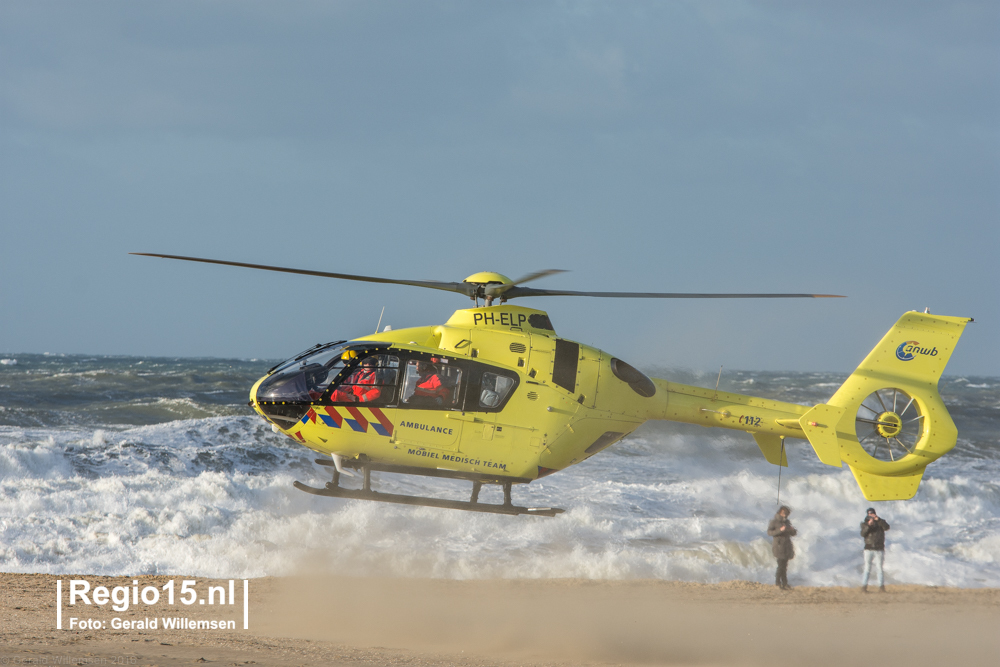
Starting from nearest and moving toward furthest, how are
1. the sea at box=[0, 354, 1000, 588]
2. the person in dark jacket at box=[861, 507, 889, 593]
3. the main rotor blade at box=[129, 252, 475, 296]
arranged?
1. the main rotor blade at box=[129, 252, 475, 296]
2. the person in dark jacket at box=[861, 507, 889, 593]
3. the sea at box=[0, 354, 1000, 588]

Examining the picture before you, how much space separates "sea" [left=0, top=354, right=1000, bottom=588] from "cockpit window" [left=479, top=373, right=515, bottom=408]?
20.0ft

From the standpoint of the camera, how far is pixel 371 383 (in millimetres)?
9828

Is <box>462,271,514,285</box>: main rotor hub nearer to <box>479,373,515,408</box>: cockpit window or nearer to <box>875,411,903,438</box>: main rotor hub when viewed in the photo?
<box>479,373,515,408</box>: cockpit window

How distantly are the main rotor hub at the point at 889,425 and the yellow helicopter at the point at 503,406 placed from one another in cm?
2

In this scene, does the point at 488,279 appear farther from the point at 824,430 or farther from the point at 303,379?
the point at 824,430

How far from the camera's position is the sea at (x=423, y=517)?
14.7 m

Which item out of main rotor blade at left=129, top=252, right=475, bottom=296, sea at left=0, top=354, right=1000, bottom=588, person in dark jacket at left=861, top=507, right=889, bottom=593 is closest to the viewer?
main rotor blade at left=129, top=252, right=475, bottom=296

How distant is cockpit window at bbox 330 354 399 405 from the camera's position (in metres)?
9.80

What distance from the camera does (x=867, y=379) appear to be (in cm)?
1136

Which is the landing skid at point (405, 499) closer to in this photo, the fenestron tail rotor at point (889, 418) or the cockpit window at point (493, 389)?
the cockpit window at point (493, 389)

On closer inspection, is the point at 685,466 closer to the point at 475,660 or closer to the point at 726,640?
the point at 726,640

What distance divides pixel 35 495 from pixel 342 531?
621 centimetres

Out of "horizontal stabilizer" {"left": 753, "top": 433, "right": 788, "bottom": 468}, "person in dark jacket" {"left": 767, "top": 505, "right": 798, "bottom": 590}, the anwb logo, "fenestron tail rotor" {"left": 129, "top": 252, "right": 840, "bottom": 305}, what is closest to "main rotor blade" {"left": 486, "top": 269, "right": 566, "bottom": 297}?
"fenestron tail rotor" {"left": 129, "top": 252, "right": 840, "bottom": 305}
